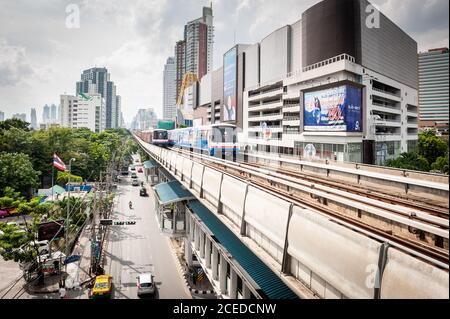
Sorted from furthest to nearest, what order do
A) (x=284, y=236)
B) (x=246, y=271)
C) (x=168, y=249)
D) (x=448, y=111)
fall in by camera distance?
(x=168, y=249) → (x=246, y=271) → (x=284, y=236) → (x=448, y=111)

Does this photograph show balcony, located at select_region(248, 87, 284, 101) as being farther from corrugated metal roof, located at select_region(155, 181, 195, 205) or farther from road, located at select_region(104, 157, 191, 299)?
corrugated metal roof, located at select_region(155, 181, 195, 205)

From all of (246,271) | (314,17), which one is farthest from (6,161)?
(314,17)

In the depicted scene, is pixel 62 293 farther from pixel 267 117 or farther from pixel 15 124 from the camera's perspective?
pixel 15 124

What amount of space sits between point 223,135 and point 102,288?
14.2 meters

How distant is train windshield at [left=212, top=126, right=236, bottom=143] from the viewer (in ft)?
81.3

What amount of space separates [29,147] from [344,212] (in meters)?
48.6

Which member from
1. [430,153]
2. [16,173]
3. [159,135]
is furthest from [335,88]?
[16,173]

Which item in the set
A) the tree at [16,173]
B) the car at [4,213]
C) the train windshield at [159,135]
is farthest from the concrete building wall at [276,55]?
the car at [4,213]

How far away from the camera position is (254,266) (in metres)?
9.03

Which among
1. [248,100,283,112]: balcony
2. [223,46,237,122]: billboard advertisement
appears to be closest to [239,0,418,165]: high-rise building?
[248,100,283,112]: balcony

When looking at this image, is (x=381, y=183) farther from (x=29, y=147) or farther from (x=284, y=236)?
(x=29, y=147)

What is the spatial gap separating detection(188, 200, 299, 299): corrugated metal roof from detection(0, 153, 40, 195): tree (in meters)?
30.8

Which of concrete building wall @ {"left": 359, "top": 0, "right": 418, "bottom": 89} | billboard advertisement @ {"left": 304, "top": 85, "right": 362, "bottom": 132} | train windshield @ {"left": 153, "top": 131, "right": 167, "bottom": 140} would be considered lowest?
train windshield @ {"left": 153, "top": 131, "right": 167, "bottom": 140}

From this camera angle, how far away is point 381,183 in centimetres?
1164
